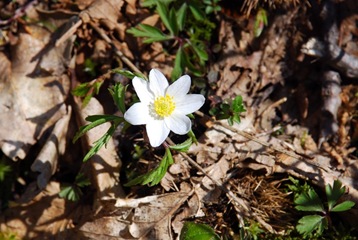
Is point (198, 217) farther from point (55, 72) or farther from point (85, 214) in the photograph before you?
point (55, 72)

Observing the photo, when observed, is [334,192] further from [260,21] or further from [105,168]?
[105,168]

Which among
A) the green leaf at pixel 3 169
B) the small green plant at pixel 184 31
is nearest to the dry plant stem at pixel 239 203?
the small green plant at pixel 184 31

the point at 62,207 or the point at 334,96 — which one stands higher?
the point at 334,96

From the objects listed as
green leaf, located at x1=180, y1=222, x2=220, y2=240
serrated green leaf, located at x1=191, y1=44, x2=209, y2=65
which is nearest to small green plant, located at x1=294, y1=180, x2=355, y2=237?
green leaf, located at x1=180, y1=222, x2=220, y2=240

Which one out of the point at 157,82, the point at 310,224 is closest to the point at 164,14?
the point at 157,82

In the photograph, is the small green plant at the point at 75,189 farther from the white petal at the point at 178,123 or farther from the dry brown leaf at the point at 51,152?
the white petal at the point at 178,123

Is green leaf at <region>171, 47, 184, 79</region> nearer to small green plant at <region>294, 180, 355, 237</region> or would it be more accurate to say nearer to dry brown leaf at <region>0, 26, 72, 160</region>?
dry brown leaf at <region>0, 26, 72, 160</region>

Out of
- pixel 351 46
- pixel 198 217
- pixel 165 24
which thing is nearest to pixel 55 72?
pixel 165 24
